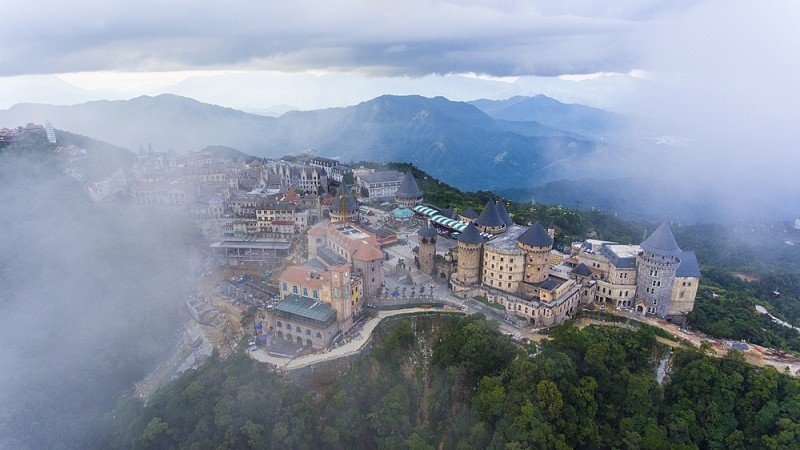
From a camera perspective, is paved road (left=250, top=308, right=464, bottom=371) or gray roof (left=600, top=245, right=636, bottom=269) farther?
gray roof (left=600, top=245, right=636, bottom=269)

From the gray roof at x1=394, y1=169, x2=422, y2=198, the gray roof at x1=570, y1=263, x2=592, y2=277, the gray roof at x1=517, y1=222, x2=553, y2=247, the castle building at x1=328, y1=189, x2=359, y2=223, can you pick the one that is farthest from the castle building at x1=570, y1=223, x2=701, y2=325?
the gray roof at x1=394, y1=169, x2=422, y2=198

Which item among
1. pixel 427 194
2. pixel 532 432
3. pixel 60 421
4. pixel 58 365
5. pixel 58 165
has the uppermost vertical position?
pixel 58 165

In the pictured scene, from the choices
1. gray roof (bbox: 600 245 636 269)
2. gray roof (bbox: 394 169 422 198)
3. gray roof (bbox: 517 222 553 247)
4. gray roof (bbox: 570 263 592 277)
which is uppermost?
gray roof (bbox: 517 222 553 247)

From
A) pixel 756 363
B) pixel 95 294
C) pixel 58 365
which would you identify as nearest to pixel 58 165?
pixel 95 294

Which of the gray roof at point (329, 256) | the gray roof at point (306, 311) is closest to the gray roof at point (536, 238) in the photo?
the gray roof at point (329, 256)

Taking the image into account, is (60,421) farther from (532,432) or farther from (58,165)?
(58,165)

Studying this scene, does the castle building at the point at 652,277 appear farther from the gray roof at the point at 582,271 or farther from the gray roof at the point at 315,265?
the gray roof at the point at 315,265

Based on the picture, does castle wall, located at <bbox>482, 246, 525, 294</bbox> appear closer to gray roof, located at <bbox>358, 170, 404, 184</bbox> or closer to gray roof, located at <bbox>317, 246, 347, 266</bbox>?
gray roof, located at <bbox>317, 246, 347, 266</bbox>
